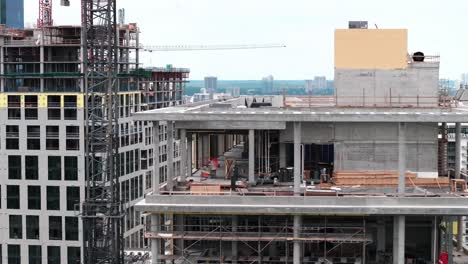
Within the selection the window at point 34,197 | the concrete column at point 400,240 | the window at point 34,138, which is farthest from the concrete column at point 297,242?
the window at point 34,138

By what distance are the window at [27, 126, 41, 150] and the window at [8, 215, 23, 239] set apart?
28.7 ft

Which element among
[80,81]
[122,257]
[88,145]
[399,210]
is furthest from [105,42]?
[399,210]

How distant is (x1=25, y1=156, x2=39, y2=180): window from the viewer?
88.2 m

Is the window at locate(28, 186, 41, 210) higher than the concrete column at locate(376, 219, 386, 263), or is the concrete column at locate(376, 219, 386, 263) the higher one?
the concrete column at locate(376, 219, 386, 263)

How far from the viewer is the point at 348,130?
1678 inches

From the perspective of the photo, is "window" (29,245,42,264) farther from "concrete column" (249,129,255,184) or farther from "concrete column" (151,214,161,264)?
"concrete column" (249,129,255,184)

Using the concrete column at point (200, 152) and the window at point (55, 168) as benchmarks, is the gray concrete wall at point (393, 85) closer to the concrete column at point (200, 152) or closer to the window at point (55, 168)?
the concrete column at point (200, 152)

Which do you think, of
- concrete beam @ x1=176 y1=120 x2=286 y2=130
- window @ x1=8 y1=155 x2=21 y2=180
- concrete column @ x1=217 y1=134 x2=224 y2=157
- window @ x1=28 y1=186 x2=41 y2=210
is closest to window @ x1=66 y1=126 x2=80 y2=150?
window @ x1=28 y1=186 x2=41 y2=210

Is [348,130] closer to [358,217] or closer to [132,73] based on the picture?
[358,217]

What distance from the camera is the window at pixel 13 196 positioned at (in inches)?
3497

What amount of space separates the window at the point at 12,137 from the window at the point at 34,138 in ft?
5.15

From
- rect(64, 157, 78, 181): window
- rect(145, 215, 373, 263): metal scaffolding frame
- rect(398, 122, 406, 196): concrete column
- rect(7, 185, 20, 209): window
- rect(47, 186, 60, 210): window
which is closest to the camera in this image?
rect(398, 122, 406, 196): concrete column

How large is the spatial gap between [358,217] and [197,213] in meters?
8.98

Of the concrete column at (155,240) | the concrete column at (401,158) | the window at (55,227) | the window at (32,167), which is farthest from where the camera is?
the window at (55,227)
